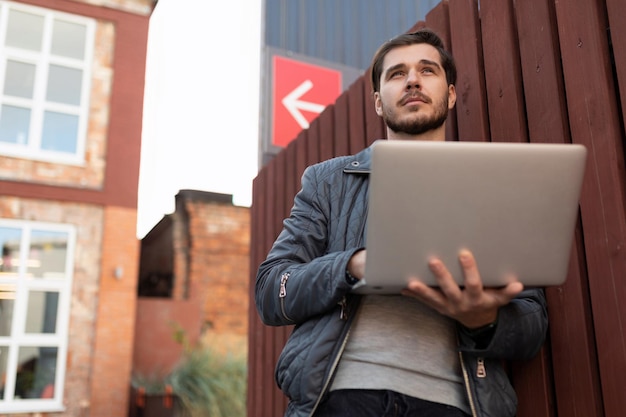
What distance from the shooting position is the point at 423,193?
48.7 inches

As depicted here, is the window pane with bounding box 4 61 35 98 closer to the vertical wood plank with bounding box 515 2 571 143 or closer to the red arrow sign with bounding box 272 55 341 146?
the red arrow sign with bounding box 272 55 341 146

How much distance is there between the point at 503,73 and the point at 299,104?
382 cm

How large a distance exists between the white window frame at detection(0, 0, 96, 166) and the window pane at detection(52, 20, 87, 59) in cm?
6

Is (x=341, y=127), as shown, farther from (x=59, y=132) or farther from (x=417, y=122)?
(x=59, y=132)

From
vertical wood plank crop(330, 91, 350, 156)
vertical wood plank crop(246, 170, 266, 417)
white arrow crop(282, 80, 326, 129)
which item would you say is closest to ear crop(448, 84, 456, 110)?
vertical wood plank crop(330, 91, 350, 156)

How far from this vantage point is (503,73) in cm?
212

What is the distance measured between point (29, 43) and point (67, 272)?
11.6ft

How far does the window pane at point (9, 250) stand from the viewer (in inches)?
334

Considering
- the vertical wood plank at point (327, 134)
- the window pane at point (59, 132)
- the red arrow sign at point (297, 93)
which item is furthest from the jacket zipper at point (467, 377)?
the window pane at point (59, 132)

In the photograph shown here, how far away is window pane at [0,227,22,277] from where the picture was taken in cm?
848

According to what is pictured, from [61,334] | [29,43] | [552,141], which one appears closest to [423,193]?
[552,141]

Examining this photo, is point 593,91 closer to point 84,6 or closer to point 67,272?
point 67,272

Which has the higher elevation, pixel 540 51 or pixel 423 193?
pixel 540 51

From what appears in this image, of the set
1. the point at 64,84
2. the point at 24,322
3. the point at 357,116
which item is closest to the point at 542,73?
the point at 357,116
